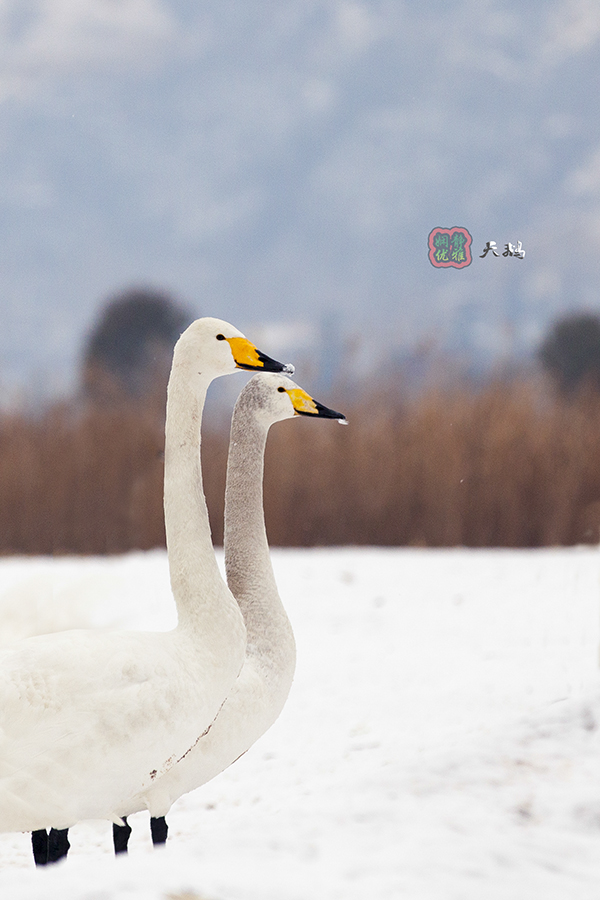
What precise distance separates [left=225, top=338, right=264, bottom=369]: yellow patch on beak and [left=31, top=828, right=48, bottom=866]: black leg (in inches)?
34.9

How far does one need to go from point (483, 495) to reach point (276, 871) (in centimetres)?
488

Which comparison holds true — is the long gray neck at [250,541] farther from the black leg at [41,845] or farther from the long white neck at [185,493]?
the black leg at [41,845]

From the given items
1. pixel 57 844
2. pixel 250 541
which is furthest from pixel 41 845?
pixel 250 541

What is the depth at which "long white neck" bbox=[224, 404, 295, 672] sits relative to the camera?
2.04 m

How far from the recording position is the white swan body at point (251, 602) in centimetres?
172

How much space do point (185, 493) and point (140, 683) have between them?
1.19 ft

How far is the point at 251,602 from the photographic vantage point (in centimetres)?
204

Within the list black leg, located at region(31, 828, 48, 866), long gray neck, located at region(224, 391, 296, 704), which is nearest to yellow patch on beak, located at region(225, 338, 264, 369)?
long gray neck, located at region(224, 391, 296, 704)

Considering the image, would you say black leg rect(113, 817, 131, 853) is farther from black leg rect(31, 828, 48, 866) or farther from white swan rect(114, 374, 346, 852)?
black leg rect(31, 828, 48, 866)

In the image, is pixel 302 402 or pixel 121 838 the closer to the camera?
pixel 121 838

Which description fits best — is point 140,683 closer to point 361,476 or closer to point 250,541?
point 250,541

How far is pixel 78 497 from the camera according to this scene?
236 inches

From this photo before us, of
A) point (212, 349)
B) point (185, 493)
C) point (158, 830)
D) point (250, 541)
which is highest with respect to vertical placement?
point (212, 349)

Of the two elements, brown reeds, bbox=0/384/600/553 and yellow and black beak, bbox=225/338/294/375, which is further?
brown reeds, bbox=0/384/600/553
